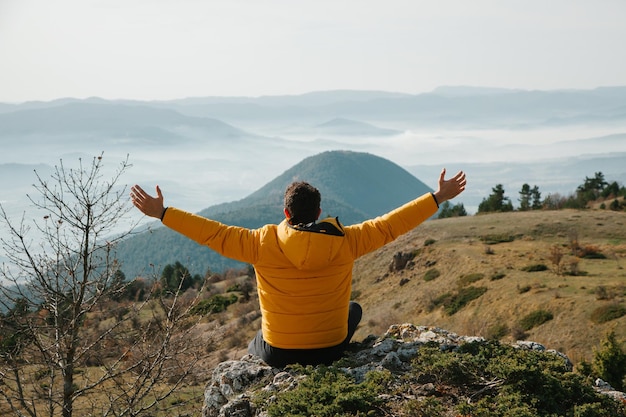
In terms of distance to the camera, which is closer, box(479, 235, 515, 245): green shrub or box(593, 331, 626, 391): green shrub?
box(593, 331, 626, 391): green shrub

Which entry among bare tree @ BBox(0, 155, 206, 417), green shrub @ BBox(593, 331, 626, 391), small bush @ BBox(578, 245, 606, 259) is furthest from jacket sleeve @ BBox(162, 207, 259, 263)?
small bush @ BBox(578, 245, 606, 259)

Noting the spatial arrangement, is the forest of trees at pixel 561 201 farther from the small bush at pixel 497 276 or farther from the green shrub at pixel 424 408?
the green shrub at pixel 424 408

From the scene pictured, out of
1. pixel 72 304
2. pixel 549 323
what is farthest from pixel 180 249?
pixel 72 304

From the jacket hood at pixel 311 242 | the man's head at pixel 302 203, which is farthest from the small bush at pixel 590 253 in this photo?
the man's head at pixel 302 203

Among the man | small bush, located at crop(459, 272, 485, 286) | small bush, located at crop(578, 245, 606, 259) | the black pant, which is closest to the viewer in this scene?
the man

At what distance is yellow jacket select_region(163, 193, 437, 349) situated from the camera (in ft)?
19.1

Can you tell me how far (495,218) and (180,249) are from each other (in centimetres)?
15253

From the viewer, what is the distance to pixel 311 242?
5723 millimetres

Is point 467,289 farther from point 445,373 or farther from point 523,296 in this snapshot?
point 445,373

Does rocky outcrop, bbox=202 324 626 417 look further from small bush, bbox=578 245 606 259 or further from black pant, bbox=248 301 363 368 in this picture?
small bush, bbox=578 245 606 259

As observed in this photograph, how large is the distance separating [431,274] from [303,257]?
37.2 m

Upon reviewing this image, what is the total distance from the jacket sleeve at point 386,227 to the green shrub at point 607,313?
20.2 metres

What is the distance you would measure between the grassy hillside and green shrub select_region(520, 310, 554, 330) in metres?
0.29

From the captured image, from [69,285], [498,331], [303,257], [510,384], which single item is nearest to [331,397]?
[303,257]
